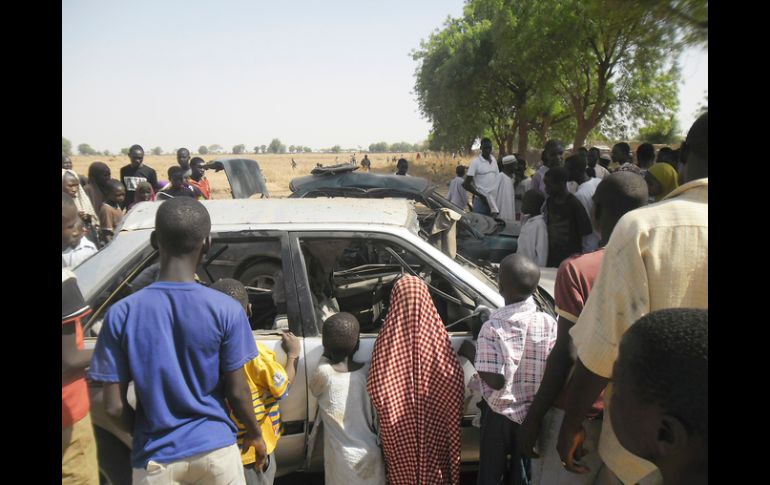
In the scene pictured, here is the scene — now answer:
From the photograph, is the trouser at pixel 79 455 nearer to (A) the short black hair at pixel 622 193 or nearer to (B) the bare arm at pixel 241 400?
Result: (B) the bare arm at pixel 241 400

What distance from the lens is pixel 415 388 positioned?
2637 millimetres

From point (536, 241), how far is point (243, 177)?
355 centimetres

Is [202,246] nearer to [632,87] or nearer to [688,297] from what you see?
[688,297]

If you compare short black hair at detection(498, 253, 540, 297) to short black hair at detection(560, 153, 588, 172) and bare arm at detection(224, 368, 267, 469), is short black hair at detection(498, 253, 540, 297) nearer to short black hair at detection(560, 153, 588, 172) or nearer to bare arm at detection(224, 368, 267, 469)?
bare arm at detection(224, 368, 267, 469)

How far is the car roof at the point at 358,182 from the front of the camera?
6.49 meters

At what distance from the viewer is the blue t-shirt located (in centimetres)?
177

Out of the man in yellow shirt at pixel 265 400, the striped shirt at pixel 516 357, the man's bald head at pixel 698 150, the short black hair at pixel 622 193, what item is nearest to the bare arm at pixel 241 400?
the man in yellow shirt at pixel 265 400

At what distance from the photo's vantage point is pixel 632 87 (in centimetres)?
1831

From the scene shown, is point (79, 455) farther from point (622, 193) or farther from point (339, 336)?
point (622, 193)

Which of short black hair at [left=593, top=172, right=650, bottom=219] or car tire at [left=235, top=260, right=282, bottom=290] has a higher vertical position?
short black hair at [left=593, top=172, right=650, bottom=219]

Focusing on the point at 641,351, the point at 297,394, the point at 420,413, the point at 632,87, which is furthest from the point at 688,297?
the point at 632,87

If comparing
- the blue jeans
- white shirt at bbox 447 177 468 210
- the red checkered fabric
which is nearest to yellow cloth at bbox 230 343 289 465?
the red checkered fabric

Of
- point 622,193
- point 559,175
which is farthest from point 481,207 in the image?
point 622,193

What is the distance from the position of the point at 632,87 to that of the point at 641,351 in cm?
1960
